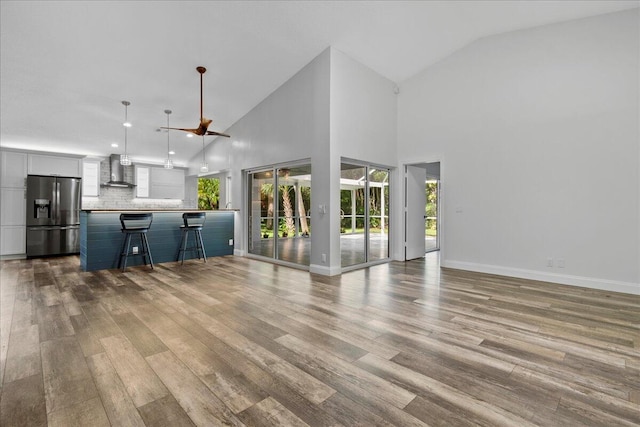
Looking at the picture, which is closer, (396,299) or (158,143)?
(396,299)

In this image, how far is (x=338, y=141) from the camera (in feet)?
16.3

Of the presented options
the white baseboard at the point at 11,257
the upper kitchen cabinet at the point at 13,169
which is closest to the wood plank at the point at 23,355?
the white baseboard at the point at 11,257

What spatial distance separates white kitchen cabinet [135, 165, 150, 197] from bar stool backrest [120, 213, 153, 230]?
410cm

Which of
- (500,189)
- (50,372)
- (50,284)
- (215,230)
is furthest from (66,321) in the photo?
(500,189)

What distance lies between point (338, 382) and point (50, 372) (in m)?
1.89

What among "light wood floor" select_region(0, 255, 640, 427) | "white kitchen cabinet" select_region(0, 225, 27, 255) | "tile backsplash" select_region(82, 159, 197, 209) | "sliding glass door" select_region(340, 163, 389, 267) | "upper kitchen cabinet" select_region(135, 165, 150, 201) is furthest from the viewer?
"upper kitchen cabinet" select_region(135, 165, 150, 201)

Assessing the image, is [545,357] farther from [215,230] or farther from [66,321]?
[215,230]

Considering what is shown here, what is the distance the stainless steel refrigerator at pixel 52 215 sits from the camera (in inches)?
263

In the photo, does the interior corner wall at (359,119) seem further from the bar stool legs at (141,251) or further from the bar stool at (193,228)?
the bar stool legs at (141,251)

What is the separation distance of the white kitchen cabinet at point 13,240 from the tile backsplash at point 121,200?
156cm

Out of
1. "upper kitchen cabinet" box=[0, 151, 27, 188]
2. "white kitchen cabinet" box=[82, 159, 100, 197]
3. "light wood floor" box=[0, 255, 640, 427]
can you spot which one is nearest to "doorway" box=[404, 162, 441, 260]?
"light wood floor" box=[0, 255, 640, 427]

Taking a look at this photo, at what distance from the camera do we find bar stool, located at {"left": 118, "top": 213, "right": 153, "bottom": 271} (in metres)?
5.36

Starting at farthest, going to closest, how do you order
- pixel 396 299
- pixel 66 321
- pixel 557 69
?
1. pixel 557 69
2. pixel 396 299
3. pixel 66 321

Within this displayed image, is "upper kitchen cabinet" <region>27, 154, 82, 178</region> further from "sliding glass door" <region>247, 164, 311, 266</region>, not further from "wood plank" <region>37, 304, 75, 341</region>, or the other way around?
"wood plank" <region>37, 304, 75, 341</region>
